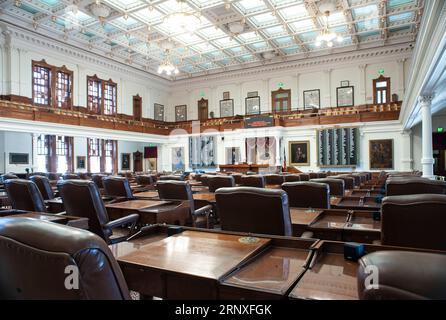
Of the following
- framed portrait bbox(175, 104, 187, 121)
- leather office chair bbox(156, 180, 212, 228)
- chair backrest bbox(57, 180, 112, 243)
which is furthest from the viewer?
framed portrait bbox(175, 104, 187, 121)

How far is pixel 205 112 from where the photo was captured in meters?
21.9

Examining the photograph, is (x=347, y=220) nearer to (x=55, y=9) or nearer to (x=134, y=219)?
(x=134, y=219)

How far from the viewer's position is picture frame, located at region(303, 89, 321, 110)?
723 inches

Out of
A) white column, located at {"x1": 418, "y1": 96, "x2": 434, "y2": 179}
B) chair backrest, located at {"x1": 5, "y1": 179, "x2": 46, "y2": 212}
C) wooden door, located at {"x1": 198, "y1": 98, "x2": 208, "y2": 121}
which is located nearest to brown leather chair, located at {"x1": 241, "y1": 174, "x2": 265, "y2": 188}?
chair backrest, located at {"x1": 5, "y1": 179, "x2": 46, "y2": 212}

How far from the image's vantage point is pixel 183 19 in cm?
1077

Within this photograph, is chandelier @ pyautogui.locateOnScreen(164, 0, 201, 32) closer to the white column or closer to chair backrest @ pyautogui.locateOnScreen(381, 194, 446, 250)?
the white column

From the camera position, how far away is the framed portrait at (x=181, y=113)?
22484 millimetres

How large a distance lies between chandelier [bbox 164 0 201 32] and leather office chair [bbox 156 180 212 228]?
861 cm

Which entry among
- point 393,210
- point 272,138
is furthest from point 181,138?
point 393,210

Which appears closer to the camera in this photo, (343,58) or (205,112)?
(343,58)

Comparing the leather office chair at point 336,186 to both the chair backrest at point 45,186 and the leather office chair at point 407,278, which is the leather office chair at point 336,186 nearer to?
the leather office chair at point 407,278

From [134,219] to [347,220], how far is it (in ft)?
6.05

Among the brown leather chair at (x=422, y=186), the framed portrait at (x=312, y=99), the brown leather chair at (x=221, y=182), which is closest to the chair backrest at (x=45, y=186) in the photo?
the brown leather chair at (x=221, y=182)
